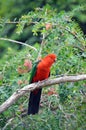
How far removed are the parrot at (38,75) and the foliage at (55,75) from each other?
0.40 feet

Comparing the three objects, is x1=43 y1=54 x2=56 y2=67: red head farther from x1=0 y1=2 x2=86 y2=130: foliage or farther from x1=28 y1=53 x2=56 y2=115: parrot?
x1=0 y1=2 x2=86 y2=130: foliage

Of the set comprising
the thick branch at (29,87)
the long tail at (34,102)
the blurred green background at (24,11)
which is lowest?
the blurred green background at (24,11)

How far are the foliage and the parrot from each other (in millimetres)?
121

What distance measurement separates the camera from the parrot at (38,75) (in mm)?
6375

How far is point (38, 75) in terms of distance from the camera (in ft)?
21.1

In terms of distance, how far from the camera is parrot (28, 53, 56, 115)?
6.38 metres

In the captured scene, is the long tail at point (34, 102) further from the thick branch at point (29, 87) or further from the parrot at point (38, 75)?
the thick branch at point (29, 87)

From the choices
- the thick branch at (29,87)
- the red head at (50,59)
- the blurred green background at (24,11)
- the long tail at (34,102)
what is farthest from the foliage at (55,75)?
the blurred green background at (24,11)

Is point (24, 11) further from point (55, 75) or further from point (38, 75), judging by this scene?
point (38, 75)

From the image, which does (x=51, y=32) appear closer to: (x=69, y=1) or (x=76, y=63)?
(x=76, y=63)

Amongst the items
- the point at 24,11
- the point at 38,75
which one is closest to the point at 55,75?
the point at 38,75

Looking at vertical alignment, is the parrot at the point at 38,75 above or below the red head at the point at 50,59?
below

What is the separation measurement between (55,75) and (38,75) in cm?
32

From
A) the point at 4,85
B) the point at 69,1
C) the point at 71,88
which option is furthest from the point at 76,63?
the point at 69,1
